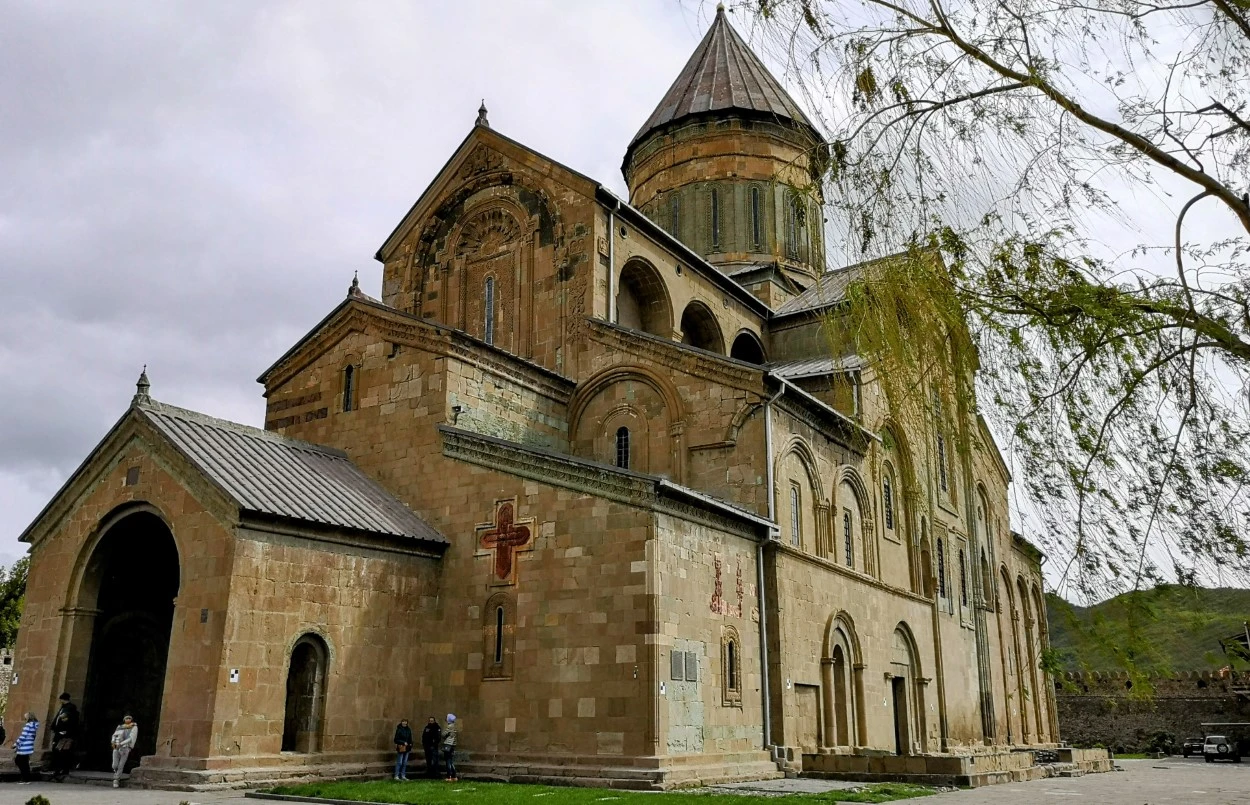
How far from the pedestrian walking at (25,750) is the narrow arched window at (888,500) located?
53.7ft

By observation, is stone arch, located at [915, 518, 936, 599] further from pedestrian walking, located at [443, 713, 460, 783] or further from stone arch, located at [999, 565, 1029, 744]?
pedestrian walking, located at [443, 713, 460, 783]

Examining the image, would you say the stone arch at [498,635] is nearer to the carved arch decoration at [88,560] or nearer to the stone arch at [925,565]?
the carved arch decoration at [88,560]

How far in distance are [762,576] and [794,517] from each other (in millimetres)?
2008

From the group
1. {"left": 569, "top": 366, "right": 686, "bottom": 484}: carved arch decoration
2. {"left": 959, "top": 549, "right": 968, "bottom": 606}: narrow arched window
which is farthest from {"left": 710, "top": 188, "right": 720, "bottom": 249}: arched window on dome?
{"left": 959, "top": 549, "right": 968, "bottom": 606}: narrow arched window

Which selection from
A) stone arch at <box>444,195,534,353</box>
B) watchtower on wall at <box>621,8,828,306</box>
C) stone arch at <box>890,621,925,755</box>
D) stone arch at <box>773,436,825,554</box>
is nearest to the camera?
stone arch at <box>773,436,825,554</box>

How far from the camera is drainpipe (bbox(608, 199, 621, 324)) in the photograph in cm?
2072

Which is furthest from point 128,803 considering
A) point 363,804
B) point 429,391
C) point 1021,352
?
point 1021,352

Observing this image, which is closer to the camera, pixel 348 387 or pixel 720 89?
pixel 348 387

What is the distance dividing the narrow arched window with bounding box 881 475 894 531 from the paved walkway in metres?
6.26

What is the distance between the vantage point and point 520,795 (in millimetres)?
12500

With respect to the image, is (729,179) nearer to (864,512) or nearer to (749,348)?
(749,348)

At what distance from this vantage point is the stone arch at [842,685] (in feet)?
61.6

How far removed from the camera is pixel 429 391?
58.6 feet

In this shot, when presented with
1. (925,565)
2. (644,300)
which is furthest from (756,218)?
(925,565)
